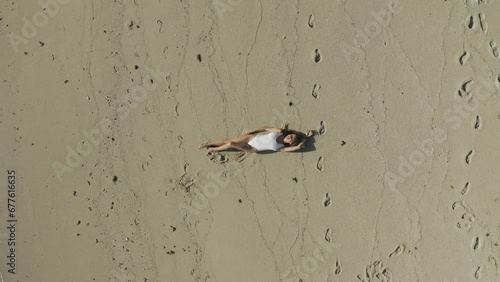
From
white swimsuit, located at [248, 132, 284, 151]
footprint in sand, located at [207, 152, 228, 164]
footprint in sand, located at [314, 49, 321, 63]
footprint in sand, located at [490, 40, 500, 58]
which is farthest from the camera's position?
footprint in sand, located at [207, 152, 228, 164]

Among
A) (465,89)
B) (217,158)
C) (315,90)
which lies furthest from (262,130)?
(465,89)

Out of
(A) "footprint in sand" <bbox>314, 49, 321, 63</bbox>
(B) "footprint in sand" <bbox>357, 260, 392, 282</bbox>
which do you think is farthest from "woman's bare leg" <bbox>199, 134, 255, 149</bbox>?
(B) "footprint in sand" <bbox>357, 260, 392, 282</bbox>

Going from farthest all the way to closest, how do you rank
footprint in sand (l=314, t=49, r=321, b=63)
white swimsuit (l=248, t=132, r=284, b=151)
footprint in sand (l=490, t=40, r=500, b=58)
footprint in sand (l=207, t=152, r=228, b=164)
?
footprint in sand (l=207, t=152, r=228, b=164) → footprint in sand (l=314, t=49, r=321, b=63) → white swimsuit (l=248, t=132, r=284, b=151) → footprint in sand (l=490, t=40, r=500, b=58)

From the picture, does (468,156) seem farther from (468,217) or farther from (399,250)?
(399,250)

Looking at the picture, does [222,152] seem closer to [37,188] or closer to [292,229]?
[292,229]

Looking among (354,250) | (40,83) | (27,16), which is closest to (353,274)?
(354,250)

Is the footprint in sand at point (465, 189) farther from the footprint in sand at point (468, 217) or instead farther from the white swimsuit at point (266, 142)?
the white swimsuit at point (266, 142)

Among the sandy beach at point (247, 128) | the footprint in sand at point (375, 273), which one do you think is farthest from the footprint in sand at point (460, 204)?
the footprint in sand at point (375, 273)

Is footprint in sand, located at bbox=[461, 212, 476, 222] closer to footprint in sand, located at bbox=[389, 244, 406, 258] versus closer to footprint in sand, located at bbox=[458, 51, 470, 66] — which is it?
footprint in sand, located at bbox=[389, 244, 406, 258]

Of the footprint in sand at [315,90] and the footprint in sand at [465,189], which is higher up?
the footprint in sand at [315,90]
